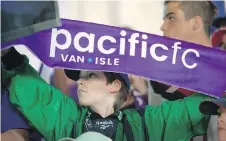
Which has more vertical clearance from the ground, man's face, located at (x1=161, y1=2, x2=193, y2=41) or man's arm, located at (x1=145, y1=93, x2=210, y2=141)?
man's face, located at (x1=161, y1=2, x2=193, y2=41)

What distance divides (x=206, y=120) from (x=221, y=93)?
9cm

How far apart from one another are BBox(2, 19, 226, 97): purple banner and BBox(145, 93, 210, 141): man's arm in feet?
0.20

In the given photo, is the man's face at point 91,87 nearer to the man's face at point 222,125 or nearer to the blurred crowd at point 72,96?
the blurred crowd at point 72,96

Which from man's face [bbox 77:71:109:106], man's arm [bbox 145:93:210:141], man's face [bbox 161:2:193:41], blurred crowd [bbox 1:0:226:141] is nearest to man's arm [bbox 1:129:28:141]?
blurred crowd [bbox 1:0:226:141]

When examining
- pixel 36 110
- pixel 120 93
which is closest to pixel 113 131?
pixel 120 93

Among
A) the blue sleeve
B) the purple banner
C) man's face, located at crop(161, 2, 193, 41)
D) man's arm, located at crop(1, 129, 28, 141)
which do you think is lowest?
man's arm, located at crop(1, 129, 28, 141)

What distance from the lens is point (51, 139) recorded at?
3.89 ft

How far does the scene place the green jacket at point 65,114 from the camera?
1183mm

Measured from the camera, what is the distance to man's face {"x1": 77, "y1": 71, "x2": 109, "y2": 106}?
1190mm

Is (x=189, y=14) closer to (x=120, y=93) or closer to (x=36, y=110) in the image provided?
(x=120, y=93)

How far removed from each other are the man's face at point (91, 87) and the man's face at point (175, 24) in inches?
9.0

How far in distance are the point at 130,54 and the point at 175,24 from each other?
0.16 metres

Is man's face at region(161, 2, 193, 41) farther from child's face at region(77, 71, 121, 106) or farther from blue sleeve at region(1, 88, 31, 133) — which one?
blue sleeve at region(1, 88, 31, 133)

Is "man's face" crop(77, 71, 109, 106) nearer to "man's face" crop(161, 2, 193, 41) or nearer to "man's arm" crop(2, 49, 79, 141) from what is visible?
"man's arm" crop(2, 49, 79, 141)
